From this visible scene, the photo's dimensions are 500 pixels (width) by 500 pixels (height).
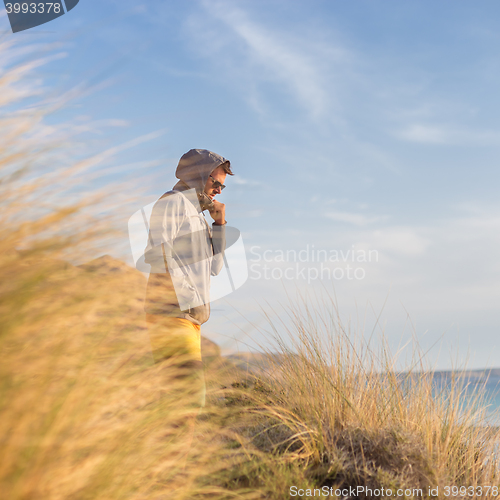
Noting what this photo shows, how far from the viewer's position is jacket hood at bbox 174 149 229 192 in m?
3.12

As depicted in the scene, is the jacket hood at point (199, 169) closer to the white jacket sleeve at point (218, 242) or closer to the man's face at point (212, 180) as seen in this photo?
the man's face at point (212, 180)

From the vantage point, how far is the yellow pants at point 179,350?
202cm

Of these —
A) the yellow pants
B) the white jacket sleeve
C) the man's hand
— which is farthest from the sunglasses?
the yellow pants

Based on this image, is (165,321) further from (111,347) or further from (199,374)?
(111,347)

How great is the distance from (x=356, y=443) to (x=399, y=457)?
0.89 feet

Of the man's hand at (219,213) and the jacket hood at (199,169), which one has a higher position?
the jacket hood at (199,169)

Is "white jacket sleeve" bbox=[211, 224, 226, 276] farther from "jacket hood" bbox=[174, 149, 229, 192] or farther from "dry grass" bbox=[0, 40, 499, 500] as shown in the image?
"dry grass" bbox=[0, 40, 499, 500]

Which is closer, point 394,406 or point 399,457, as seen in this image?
point 399,457

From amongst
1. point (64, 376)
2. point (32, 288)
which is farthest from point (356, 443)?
point (32, 288)

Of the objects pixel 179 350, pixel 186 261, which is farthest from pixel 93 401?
pixel 186 261

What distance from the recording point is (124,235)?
1812 mm

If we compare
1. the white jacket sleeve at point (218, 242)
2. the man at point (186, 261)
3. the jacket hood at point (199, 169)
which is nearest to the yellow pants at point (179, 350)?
the man at point (186, 261)

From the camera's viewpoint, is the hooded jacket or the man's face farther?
the man's face

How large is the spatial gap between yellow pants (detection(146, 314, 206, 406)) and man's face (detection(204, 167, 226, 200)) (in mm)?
1209
